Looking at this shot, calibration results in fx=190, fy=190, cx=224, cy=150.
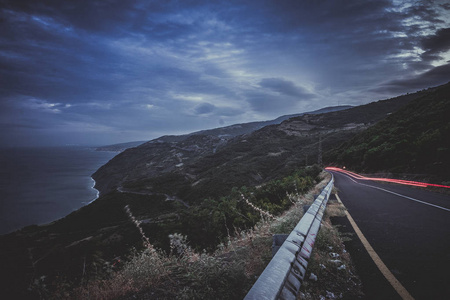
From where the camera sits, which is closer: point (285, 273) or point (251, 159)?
point (285, 273)

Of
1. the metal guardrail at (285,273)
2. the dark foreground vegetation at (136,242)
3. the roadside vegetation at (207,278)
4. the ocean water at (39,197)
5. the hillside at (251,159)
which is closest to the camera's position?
the metal guardrail at (285,273)

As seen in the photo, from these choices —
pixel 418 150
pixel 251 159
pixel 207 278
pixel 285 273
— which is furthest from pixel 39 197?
pixel 418 150

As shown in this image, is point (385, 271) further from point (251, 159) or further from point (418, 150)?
point (251, 159)

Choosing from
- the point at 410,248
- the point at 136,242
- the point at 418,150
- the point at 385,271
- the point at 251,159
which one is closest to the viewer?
the point at 385,271

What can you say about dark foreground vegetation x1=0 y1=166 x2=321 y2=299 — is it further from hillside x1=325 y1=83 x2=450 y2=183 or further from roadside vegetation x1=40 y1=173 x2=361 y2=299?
hillside x1=325 y1=83 x2=450 y2=183

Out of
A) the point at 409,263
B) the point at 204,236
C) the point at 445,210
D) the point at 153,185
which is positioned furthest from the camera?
the point at 153,185

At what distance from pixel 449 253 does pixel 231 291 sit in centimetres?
387

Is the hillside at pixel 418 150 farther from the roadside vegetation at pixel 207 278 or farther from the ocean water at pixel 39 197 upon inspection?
the ocean water at pixel 39 197

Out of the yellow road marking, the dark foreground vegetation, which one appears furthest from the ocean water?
the yellow road marking

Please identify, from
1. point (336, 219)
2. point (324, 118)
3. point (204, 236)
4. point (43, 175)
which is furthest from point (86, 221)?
point (43, 175)

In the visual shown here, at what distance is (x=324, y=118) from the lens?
5738 inches

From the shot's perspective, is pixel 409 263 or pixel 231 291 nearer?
pixel 231 291

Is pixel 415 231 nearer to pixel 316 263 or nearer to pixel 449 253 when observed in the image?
pixel 449 253

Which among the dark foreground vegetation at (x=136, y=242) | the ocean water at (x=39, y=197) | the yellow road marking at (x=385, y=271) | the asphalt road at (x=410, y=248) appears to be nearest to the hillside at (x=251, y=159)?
the dark foreground vegetation at (x=136, y=242)
